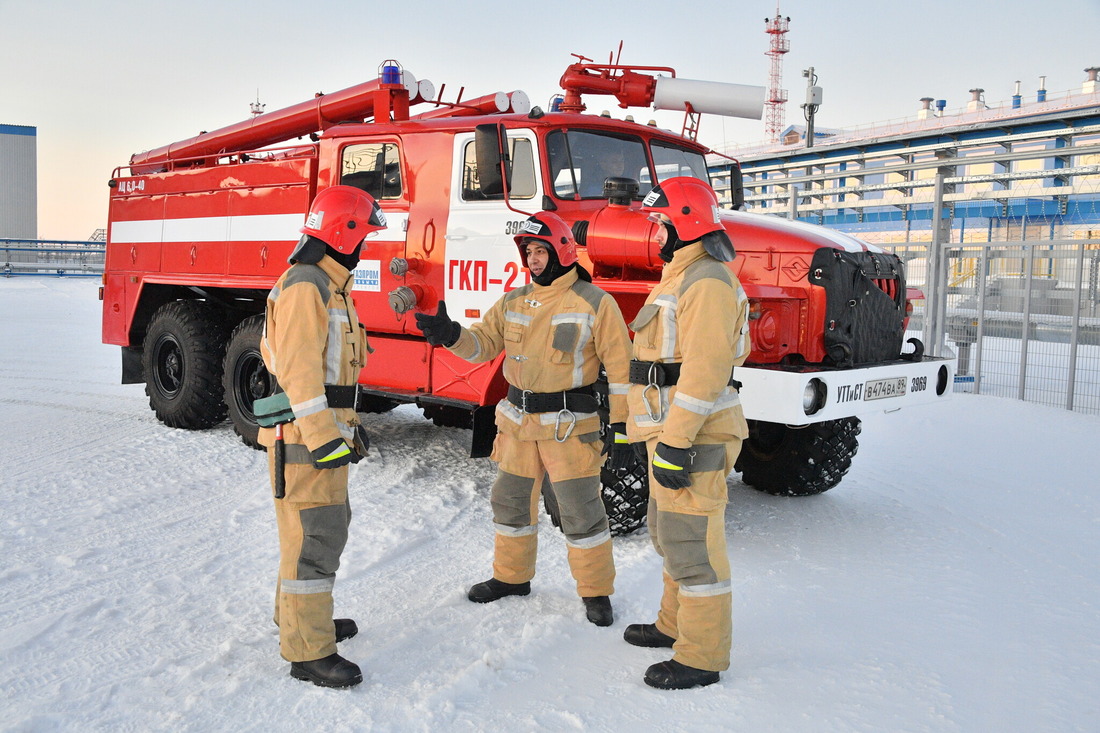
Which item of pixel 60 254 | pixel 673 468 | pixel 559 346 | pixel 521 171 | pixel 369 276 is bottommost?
pixel 673 468

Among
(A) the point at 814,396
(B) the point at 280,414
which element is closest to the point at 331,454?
(B) the point at 280,414

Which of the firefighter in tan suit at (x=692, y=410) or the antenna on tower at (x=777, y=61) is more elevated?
the antenna on tower at (x=777, y=61)

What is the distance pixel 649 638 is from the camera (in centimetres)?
364

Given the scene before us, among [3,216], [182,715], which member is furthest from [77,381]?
[3,216]

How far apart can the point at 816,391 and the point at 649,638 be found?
156cm

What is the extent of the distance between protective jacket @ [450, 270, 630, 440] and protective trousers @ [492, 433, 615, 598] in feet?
0.32

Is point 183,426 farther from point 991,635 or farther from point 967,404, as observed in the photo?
point 967,404

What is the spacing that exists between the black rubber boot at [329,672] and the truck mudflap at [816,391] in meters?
2.22

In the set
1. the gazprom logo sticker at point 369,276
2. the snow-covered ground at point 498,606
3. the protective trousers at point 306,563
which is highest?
the gazprom logo sticker at point 369,276

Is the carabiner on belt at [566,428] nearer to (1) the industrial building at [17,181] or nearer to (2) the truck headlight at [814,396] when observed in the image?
(2) the truck headlight at [814,396]

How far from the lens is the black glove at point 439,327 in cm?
377

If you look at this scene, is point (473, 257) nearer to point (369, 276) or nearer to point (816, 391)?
point (369, 276)

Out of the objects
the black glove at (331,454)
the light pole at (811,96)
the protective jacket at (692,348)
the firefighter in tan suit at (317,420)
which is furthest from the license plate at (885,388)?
the light pole at (811,96)

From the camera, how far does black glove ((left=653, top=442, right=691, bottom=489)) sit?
3.20 m
